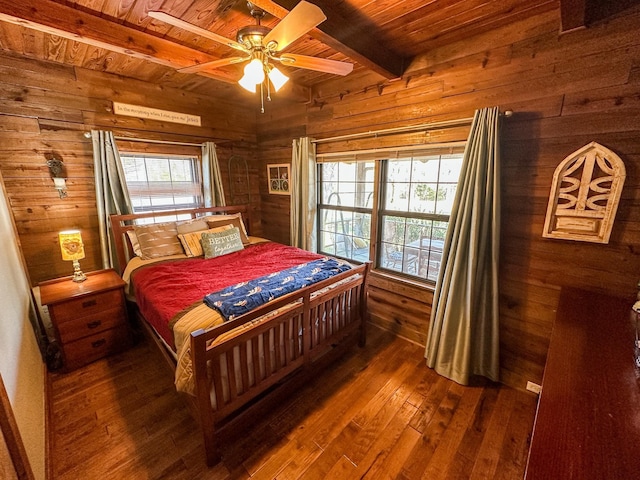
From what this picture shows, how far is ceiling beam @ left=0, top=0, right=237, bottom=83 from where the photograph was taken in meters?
1.48

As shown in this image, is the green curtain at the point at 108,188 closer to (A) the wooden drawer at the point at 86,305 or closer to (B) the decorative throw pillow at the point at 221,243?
(A) the wooden drawer at the point at 86,305

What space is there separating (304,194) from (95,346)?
93.7 inches

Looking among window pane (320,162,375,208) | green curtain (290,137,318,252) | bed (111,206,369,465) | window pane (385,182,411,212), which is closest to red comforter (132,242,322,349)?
bed (111,206,369,465)

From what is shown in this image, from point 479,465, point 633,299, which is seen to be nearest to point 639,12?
point 633,299

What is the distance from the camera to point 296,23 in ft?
3.90

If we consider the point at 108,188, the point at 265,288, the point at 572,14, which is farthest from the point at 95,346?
the point at 572,14

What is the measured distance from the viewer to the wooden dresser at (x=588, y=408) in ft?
2.03

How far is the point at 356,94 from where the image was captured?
2596 millimetres

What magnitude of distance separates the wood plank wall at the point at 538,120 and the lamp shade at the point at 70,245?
9.37 ft

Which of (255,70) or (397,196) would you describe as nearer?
(255,70)

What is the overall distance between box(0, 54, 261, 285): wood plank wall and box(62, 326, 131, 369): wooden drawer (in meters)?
0.88

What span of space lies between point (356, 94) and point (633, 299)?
251 centimetres

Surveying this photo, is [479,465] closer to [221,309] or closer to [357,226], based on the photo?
[221,309]

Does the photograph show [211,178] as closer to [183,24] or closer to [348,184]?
[348,184]
